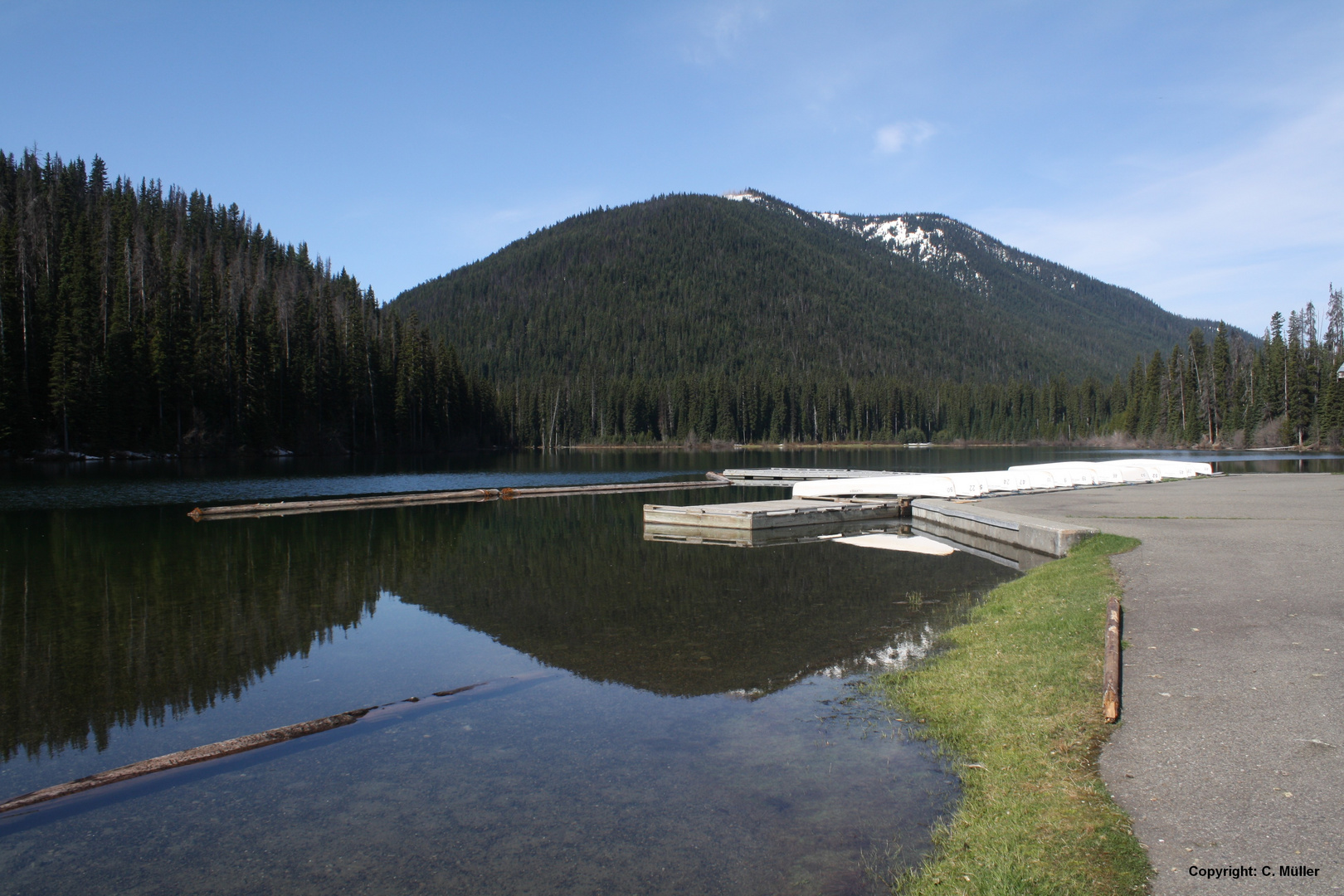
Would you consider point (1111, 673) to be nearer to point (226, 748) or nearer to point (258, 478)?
point (226, 748)

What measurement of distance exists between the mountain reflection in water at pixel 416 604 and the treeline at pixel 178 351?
48.7 meters

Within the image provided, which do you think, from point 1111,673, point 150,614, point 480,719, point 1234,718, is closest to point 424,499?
point 150,614

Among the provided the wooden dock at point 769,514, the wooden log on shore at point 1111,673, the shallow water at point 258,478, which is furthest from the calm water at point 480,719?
the shallow water at point 258,478

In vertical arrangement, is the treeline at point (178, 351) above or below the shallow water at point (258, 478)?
above

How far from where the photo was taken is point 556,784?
7.02 meters

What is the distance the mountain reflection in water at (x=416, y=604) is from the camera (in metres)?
10.1

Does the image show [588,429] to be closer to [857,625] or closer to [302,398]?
[302,398]

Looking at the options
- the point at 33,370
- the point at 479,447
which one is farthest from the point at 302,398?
the point at 479,447

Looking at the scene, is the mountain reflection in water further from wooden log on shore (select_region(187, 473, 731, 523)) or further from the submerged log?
wooden log on shore (select_region(187, 473, 731, 523))

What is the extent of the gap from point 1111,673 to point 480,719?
6.50 m

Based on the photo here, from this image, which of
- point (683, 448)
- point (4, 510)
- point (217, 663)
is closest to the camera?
point (217, 663)

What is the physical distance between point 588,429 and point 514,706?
450ft

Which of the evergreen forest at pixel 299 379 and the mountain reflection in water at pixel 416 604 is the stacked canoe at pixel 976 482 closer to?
the mountain reflection in water at pixel 416 604

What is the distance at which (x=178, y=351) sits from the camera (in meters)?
71.8
